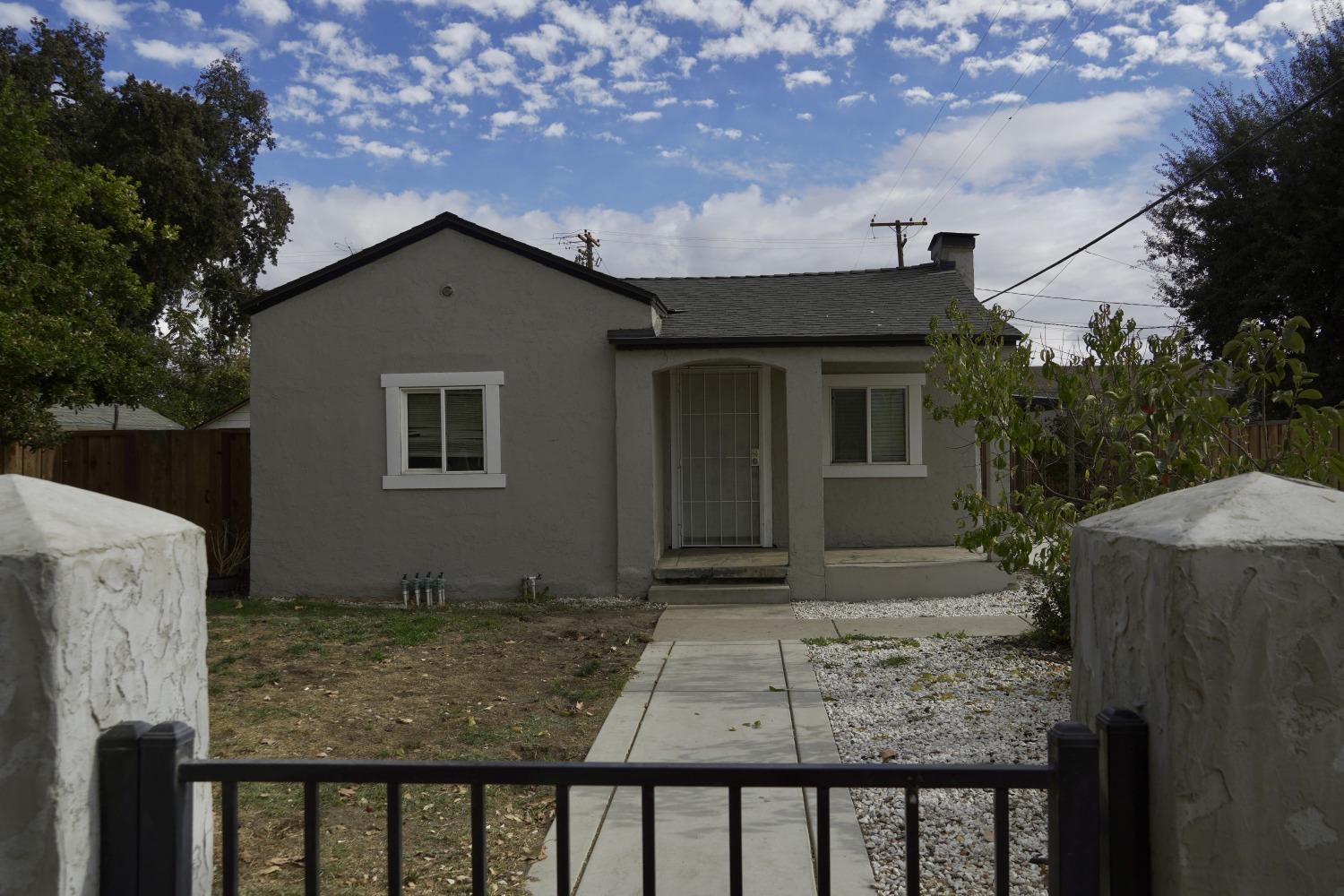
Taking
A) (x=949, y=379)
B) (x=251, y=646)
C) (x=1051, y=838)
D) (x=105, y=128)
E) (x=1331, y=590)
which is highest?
(x=105, y=128)

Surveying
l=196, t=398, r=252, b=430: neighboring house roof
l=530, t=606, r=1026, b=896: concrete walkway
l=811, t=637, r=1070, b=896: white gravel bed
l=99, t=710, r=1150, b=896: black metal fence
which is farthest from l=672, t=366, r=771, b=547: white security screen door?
l=196, t=398, r=252, b=430: neighboring house roof

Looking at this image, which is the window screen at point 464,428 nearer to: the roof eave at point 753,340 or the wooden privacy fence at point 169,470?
the roof eave at point 753,340

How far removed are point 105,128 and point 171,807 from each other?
26.7 m

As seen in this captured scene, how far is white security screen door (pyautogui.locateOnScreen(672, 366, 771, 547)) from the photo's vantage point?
13.5m

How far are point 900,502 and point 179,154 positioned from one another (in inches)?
777

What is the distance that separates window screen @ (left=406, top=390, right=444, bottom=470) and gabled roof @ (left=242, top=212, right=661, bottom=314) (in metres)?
1.70

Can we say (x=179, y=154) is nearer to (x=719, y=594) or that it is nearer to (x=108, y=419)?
(x=108, y=419)

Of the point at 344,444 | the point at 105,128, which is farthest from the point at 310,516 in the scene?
the point at 105,128

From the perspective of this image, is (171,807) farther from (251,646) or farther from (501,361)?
(501,361)

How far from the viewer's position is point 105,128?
24203 millimetres

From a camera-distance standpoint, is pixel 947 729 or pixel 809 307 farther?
pixel 809 307

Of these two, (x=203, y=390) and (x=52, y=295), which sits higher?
(x=203, y=390)

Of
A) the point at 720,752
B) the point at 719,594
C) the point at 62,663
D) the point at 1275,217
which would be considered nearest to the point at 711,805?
the point at 720,752

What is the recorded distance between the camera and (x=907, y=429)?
13578mm
